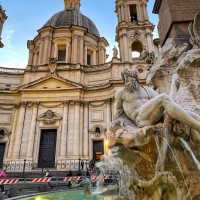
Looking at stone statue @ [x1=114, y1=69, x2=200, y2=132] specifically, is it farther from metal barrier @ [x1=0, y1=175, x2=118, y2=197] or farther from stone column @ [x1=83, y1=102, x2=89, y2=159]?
stone column @ [x1=83, y1=102, x2=89, y2=159]

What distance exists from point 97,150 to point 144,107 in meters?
18.9

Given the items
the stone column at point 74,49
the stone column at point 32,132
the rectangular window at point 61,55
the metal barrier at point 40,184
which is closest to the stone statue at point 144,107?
the metal barrier at point 40,184

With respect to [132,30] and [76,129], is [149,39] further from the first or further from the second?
[76,129]

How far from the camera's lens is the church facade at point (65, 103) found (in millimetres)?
20891

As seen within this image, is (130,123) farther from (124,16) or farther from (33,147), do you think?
(124,16)

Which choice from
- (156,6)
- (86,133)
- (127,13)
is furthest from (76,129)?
(127,13)

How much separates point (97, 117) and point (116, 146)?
63.0 feet

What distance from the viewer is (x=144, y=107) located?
3457 mm

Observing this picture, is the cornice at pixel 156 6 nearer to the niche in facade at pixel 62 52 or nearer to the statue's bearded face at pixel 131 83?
the statue's bearded face at pixel 131 83

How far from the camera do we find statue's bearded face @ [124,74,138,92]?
398 centimetres

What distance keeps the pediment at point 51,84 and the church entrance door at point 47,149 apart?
4.91 m

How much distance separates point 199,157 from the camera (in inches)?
127

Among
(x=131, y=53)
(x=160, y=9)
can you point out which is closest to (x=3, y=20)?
(x=131, y=53)

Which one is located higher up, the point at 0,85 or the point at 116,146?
the point at 0,85
